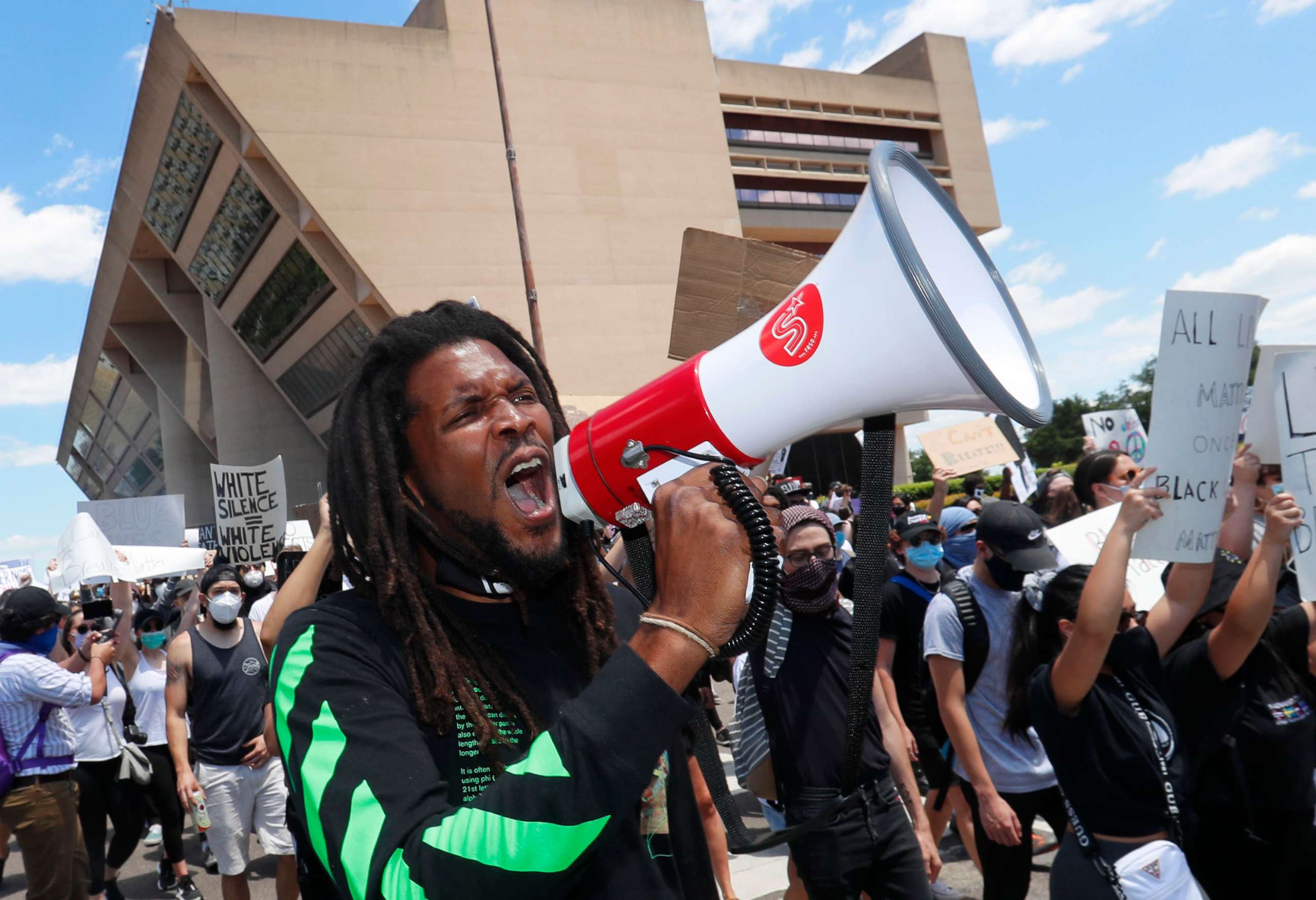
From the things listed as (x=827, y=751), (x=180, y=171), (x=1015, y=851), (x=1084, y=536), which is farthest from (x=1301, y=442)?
(x=180, y=171)

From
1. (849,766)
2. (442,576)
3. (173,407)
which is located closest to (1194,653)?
(849,766)

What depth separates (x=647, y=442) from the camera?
4.75 feet

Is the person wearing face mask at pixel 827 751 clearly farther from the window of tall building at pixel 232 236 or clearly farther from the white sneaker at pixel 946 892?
the window of tall building at pixel 232 236

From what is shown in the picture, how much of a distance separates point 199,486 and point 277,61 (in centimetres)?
2702

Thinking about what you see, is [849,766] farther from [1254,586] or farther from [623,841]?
[1254,586]

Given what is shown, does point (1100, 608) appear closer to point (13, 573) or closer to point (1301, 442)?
point (1301, 442)

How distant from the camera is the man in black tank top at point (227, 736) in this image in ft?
16.8

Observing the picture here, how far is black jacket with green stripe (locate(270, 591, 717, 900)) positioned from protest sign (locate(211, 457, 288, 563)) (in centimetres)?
706

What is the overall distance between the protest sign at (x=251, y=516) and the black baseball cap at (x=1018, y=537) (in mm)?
5777

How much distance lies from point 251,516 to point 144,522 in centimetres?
461

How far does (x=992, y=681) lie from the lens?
391 cm

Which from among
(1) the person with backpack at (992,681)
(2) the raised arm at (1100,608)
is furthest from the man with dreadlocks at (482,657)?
(1) the person with backpack at (992,681)

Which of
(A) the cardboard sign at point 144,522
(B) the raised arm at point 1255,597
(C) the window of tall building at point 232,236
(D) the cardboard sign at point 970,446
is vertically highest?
(C) the window of tall building at point 232,236

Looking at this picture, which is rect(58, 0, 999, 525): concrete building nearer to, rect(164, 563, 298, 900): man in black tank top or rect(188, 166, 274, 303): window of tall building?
rect(188, 166, 274, 303): window of tall building
